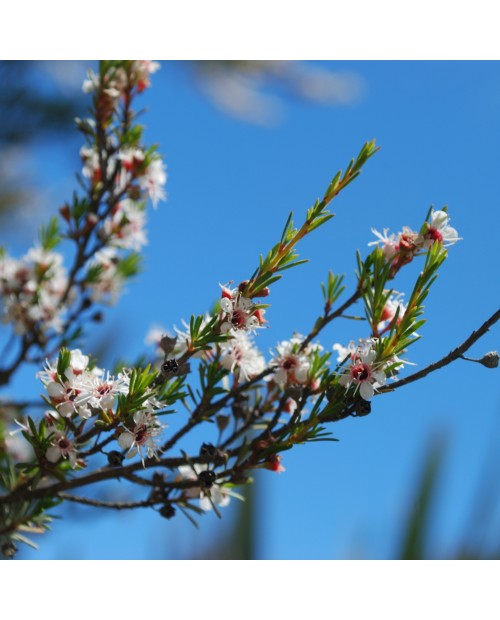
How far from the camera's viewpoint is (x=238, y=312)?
1133 mm

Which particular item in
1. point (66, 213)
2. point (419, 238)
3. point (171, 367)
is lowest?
point (171, 367)

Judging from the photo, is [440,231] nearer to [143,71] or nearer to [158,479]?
[158,479]

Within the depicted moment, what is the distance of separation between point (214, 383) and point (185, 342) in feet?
0.38

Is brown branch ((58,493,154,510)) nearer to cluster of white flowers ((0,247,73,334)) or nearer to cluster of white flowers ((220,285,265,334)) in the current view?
cluster of white flowers ((220,285,265,334))

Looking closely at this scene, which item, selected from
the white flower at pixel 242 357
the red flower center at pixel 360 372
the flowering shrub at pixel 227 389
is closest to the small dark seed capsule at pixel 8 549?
the flowering shrub at pixel 227 389

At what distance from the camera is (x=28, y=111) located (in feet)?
19.7

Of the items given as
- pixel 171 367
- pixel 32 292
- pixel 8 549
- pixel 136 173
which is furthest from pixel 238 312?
pixel 32 292

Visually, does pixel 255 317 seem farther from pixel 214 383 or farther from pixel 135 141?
pixel 135 141

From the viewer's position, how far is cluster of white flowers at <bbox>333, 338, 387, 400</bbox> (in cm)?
111

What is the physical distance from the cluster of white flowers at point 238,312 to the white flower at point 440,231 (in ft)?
1.14

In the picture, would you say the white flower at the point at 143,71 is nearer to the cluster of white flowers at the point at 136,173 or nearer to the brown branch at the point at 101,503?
the cluster of white flowers at the point at 136,173

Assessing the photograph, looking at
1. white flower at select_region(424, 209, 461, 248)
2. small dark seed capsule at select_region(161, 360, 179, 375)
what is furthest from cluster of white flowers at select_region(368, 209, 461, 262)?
small dark seed capsule at select_region(161, 360, 179, 375)

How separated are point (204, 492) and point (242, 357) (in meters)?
0.26

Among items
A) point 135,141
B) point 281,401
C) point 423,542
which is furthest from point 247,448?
point 135,141
